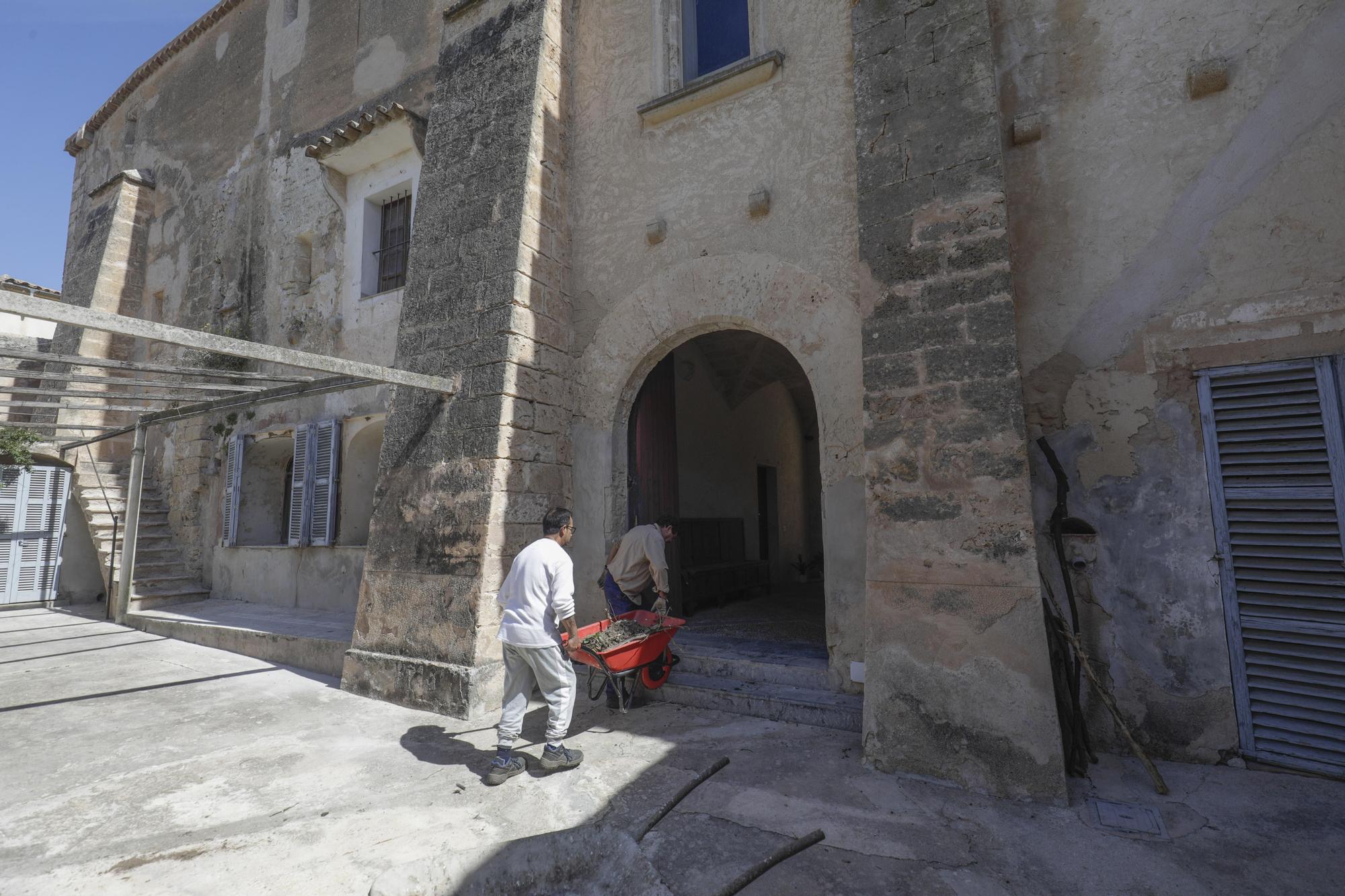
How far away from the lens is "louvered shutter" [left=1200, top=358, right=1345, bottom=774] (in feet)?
11.0

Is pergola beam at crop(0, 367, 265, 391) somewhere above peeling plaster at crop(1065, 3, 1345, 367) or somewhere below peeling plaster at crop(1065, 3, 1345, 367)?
below

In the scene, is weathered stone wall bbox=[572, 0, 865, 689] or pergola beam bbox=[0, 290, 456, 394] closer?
pergola beam bbox=[0, 290, 456, 394]

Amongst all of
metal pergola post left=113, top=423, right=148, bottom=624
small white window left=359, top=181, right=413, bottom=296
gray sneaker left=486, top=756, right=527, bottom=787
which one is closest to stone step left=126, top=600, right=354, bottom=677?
metal pergola post left=113, top=423, right=148, bottom=624

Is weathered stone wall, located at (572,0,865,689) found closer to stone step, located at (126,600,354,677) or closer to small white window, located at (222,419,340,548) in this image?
stone step, located at (126,600,354,677)

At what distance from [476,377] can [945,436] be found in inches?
135

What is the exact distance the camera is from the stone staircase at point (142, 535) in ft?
30.2

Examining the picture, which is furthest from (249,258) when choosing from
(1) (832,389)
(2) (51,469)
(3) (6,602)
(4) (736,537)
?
(1) (832,389)

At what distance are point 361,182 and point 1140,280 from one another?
8.54 m

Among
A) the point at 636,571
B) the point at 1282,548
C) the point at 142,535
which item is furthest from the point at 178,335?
the point at 142,535

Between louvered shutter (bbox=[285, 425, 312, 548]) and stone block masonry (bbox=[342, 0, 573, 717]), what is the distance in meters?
3.29

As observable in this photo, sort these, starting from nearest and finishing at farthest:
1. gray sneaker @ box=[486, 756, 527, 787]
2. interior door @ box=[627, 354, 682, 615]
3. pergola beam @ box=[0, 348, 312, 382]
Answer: gray sneaker @ box=[486, 756, 527, 787] < pergola beam @ box=[0, 348, 312, 382] < interior door @ box=[627, 354, 682, 615]

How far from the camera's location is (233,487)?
9.28m

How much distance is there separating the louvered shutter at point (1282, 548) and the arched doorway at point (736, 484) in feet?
8.01

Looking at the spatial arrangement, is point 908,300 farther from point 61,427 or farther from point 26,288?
point 26,288
